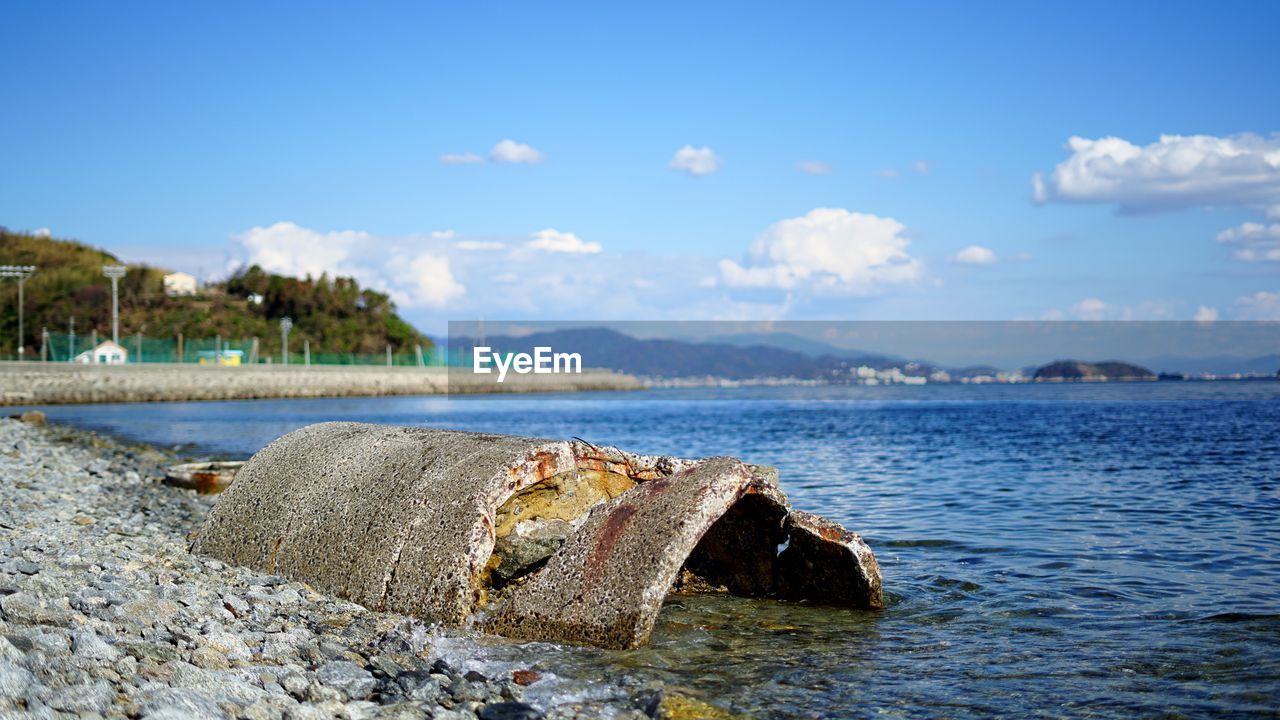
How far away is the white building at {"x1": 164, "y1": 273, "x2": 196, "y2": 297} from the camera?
311 feet

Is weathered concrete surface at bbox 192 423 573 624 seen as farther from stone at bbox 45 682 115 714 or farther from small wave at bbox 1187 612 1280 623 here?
small wave at bbox 1187 612 1280 623

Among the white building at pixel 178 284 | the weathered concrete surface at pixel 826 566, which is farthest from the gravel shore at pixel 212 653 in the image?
the white building at pixel 178 284

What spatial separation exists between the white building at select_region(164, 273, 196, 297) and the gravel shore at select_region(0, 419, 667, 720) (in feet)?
316

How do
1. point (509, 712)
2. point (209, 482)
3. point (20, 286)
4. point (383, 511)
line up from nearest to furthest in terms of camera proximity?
1. point (509, 712)
2. point (383, 511)
3. point (209, 482)
4. point (20, 286)

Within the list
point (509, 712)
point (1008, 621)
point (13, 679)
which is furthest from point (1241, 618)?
point (13, 679)

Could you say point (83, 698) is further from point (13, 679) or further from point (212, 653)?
point (212, 653)

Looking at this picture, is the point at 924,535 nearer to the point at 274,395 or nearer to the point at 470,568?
the point at 470,568

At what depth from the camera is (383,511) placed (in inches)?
243

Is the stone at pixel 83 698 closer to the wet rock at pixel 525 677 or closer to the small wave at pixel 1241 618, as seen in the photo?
the wet rock at pixel 525 677

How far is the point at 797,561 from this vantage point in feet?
22.7

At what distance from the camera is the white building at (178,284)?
94.7 m

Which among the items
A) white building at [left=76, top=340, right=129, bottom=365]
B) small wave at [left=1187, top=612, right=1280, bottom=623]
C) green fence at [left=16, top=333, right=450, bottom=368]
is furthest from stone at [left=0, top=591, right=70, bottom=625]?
white building at [left=76, top=340, right=129, bottom=365]

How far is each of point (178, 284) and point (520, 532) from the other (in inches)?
3980

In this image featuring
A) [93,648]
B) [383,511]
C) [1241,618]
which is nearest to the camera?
[93,648]
